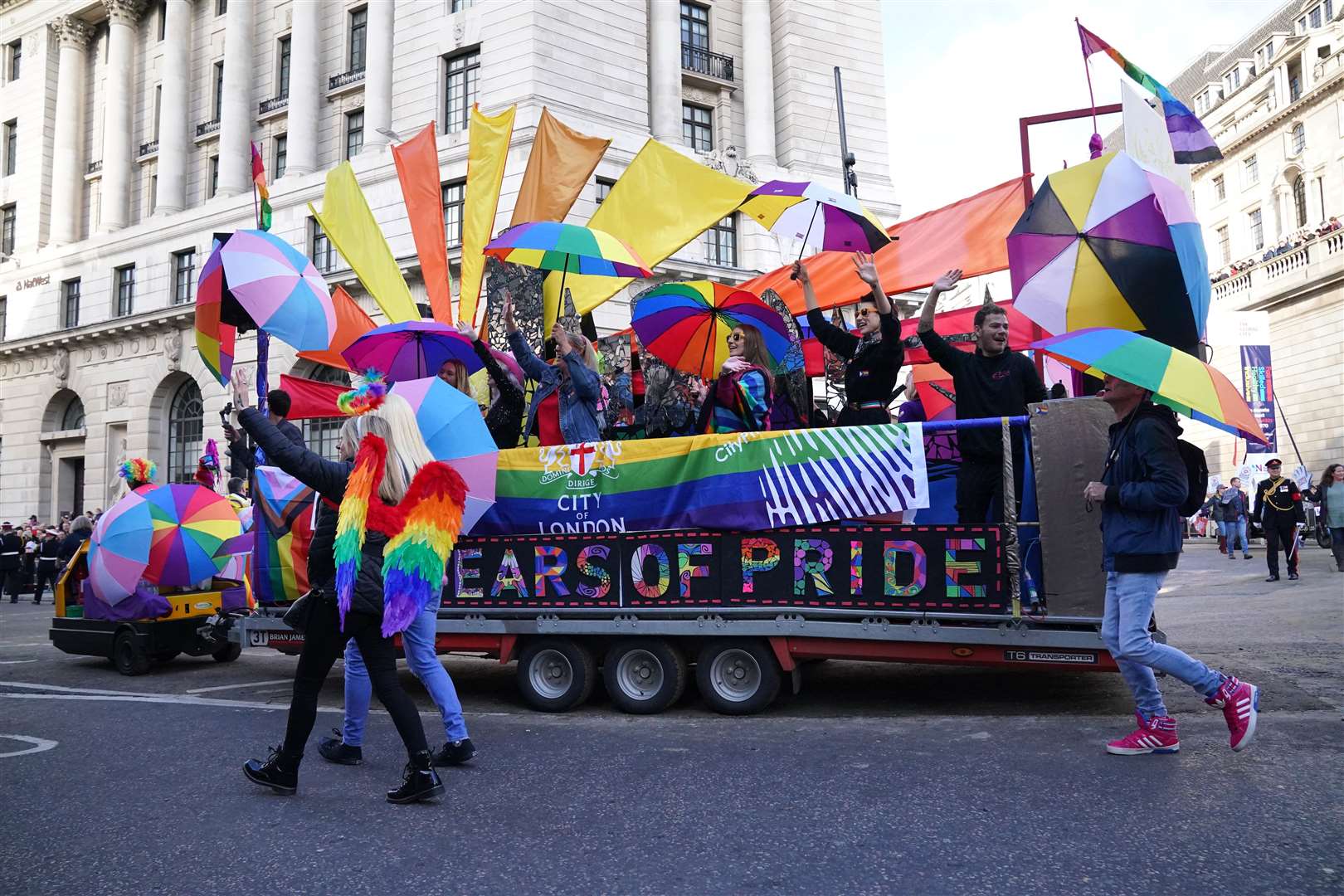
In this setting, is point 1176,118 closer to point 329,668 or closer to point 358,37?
point 329,668

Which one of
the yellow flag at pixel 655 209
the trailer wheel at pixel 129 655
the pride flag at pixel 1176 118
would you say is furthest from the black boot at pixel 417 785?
the pride flag at pixel 1176 118

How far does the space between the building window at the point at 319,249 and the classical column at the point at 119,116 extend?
12435mm

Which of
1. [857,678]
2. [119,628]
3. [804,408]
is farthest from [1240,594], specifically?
[119,628]

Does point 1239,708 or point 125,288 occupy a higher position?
point 125,288

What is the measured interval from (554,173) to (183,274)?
29255 millimetres

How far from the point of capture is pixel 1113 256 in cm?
582

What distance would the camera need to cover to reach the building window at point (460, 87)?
2848cm

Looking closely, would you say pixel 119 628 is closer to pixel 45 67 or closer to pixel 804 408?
pixel 804 408

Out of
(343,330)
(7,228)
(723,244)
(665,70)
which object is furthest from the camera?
(7,228)

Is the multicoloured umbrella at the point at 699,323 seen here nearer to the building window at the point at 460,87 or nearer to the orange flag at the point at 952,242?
the orange flag at the point at 952,242

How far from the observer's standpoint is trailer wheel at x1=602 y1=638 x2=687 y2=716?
655cm

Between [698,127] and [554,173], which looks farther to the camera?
[698,127]

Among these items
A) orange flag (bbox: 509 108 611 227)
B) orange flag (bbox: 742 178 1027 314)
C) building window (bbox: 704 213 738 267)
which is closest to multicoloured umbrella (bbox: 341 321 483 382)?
orange flag (bbox: 509 108 611 227)

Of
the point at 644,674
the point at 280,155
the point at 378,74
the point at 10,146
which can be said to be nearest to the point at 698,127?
the point at 378,74
